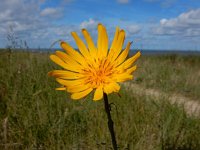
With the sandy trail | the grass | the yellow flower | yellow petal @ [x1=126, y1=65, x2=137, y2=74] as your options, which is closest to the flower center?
the yellow flower

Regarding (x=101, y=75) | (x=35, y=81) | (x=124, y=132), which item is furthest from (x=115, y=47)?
(x=35, y=81)

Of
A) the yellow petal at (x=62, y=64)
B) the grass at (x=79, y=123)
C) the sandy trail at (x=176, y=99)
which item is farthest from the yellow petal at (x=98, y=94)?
the sandy trail at (x=176, y=99)

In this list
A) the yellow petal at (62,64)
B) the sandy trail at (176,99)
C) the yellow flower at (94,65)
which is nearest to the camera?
the yellow flower at (94,65)

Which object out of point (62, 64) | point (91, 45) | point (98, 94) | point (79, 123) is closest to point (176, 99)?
point (79, 123)

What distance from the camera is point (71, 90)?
1.21 metres

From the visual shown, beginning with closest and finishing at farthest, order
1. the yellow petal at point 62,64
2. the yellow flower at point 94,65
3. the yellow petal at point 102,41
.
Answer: the yellow flower at point 94,65 → the yellow petal at point 62,64 → the yellow petal at point 102,41

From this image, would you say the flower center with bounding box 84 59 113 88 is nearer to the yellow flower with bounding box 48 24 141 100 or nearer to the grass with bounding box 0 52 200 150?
the yellow flower with bounding box 48 24 141 100

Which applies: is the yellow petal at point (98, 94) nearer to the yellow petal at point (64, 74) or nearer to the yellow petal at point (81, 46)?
the yellow petal at point (64, 74)

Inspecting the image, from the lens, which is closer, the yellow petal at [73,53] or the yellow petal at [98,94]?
the yellow petal at [98,94]

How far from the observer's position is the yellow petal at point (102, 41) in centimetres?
148

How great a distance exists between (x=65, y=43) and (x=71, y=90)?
29cm

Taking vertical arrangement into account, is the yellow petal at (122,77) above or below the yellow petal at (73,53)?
below

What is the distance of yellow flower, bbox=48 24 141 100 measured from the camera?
4.09 feet

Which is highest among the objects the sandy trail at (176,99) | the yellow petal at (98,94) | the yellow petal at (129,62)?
the yellow petal at (129,62)
